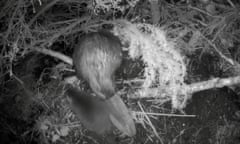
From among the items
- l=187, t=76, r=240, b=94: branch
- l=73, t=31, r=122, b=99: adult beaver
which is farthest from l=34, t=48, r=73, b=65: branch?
l=187, t=76, r=240, b=94: branch

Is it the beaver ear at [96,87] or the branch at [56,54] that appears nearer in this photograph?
the beaver ear at [96,87]

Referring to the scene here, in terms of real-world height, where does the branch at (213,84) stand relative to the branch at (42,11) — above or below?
below

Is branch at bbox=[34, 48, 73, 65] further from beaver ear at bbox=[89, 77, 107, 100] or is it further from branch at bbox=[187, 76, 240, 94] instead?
branch at bbox=[187, 76, 240, 94]

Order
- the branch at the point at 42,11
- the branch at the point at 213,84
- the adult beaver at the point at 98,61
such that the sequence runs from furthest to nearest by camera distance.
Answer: the branch at the point at 42,11, the branch at the point at 213,84, the adult beaver at the point at 98,61

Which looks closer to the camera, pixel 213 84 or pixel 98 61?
pixel 98 61

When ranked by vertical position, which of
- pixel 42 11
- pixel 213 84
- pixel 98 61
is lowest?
pixel 213 84

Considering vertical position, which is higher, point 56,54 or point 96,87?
point 56,54

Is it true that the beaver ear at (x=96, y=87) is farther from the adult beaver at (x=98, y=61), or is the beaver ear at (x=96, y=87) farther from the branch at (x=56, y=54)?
the branch at (x=56, y=54)

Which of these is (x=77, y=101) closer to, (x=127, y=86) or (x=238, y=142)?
(x=127, y=86)

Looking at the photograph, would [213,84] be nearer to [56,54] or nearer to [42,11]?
[56,54]

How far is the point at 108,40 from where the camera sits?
7.39 ft

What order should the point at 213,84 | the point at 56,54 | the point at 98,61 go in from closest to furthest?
the point at 98,61
the point at 213,84
the point at 56,54

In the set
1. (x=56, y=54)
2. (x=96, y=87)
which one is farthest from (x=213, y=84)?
(x=56, y=54)

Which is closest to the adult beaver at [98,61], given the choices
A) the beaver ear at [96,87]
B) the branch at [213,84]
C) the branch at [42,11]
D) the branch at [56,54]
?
the beaver ear at [96,87]
